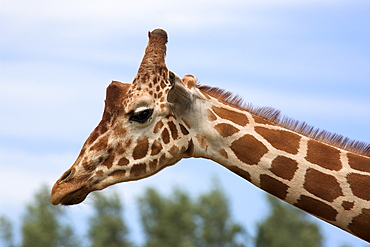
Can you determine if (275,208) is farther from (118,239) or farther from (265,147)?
(265,147)

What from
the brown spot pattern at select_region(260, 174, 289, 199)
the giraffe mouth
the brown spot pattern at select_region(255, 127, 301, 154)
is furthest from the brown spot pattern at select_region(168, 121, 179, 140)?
the giraffe mouth

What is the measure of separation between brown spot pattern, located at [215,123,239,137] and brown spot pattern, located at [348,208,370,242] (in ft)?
6.22

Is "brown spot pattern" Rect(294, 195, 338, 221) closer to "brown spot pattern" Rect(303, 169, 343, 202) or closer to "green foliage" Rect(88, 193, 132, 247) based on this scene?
"brown spot pattern" Rect(303, 169, 343, 202)

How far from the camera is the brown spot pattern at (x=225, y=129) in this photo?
28.3 feet

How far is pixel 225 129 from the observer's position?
8641 millimetres

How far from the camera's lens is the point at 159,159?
8.71m

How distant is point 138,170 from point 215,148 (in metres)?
1.07

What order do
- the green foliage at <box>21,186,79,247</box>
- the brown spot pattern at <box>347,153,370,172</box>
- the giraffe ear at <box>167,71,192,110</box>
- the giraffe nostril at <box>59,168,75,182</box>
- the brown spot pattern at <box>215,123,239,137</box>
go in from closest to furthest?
the brown spot pattern at <box>347,153,370,172</box>
the giraffe ear at <box>167,71,192,110</box>
the brown spot pattern at <box>215,123,239,137</box>
the giraffe nostril at <box>59,168,75,182</box>
the green foliage at <box>21,186,79,247</box>

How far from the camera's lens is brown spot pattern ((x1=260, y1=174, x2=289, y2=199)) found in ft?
27.6

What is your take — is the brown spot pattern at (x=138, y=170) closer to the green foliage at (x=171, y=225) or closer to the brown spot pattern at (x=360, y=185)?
the brown spot pattern at (x=360, y=185)

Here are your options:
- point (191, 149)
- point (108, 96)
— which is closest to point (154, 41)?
point (108, 96)

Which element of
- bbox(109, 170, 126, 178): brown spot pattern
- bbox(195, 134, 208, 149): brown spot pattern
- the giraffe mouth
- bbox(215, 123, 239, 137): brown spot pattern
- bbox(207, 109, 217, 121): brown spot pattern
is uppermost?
bbox(207, 109, 217, 121): brown spot pattern

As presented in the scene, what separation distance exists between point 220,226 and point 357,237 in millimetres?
38827

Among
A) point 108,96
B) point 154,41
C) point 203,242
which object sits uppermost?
point 154,41
